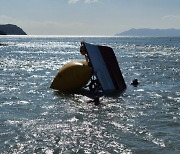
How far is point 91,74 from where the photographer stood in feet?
94.8

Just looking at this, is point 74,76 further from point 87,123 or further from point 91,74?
point 87,123

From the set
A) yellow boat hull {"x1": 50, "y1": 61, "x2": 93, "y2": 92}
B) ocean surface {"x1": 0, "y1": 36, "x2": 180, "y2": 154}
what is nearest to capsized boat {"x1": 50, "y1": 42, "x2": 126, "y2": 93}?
yellow boat hull {"x1": 50, "y1": 61, "x2": 93, "y2": 92}

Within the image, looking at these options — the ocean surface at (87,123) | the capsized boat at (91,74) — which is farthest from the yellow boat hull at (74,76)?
the ocean surface at (87,123)

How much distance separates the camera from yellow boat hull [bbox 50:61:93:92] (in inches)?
1134

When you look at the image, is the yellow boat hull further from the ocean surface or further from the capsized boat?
the ocean surface

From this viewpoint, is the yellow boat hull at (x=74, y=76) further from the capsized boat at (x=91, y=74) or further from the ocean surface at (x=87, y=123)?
the ocean surface at (x=87, y=123)

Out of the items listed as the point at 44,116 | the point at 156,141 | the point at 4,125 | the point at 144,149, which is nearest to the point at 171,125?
the point at 156,141

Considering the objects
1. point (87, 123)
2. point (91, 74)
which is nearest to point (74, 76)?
point (91, 74)

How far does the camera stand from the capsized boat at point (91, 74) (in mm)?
28930

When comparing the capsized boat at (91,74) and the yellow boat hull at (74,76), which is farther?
the capsized boat at (91,74)

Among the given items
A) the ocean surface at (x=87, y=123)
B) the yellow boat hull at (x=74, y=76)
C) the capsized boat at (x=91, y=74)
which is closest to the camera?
the ocean surface at (x=87, y=123)

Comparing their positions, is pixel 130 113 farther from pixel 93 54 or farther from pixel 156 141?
pixel 93 54

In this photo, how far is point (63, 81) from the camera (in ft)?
95.9

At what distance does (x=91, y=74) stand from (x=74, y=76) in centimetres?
135
